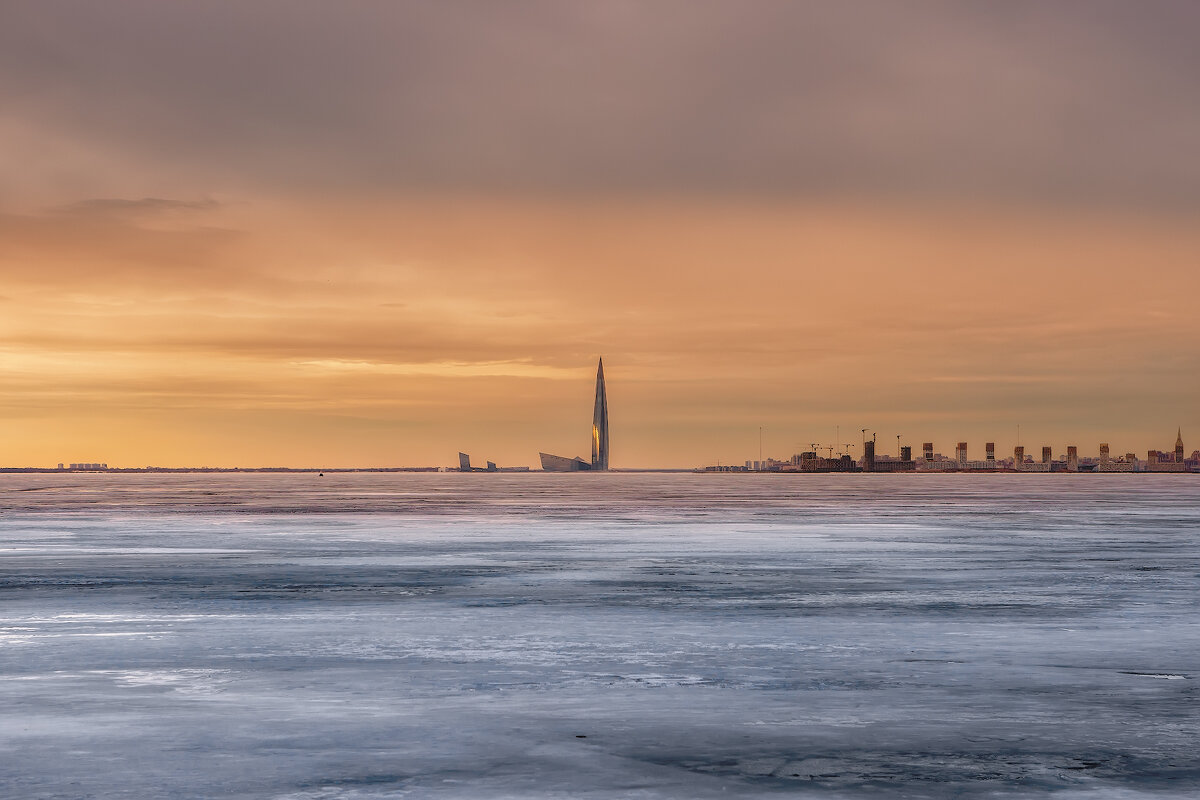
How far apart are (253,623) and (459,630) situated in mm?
3403

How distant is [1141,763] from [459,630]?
36.9 ft

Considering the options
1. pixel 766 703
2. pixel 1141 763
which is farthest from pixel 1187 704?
pixel 766 703

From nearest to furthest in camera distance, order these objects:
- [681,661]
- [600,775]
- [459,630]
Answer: [600,775] < [681,661] < [459,630]

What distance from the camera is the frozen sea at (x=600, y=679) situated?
10852 millimetres

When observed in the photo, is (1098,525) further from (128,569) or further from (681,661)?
(681,661)

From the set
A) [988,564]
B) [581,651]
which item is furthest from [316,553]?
[581,651]

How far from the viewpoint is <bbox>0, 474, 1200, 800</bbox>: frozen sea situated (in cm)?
1085

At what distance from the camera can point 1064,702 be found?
46.2ft

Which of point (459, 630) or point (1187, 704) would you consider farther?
point (459, 630)

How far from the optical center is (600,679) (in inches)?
615

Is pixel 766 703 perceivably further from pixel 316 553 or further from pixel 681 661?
pixel 316 553

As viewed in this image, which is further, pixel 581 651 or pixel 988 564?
pixel 988 564

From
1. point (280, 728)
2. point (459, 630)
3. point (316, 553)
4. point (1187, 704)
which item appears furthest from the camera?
point (316, 553)

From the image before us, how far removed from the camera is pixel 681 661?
17.1 meters
